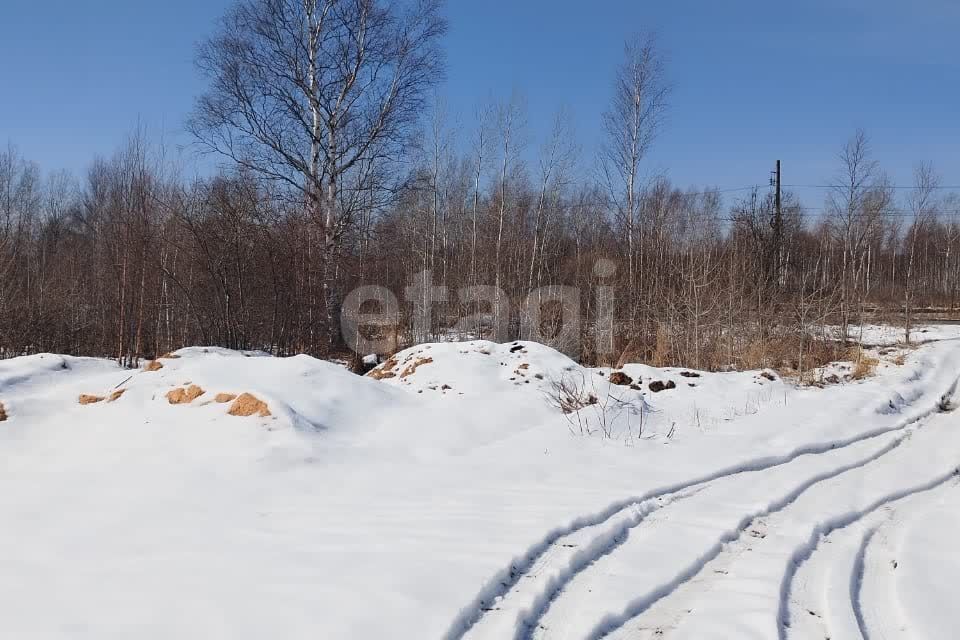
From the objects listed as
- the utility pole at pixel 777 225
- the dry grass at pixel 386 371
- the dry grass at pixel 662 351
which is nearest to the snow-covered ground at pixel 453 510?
the dry grass at pixel 386 371

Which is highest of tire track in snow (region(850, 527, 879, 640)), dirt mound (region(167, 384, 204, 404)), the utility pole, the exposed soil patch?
the utility pole

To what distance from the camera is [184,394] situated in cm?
654

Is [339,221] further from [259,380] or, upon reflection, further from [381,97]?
[259,380]

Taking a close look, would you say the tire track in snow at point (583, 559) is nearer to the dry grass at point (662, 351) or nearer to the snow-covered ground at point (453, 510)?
the snow-covered ground at point (453, 510)

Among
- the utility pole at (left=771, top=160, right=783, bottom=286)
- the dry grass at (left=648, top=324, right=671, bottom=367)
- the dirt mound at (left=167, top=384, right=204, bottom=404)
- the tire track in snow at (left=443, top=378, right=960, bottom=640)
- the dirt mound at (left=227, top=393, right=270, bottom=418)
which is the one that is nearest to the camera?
the tire track in snow at (left=443, top=378, right=960, bottom=640)

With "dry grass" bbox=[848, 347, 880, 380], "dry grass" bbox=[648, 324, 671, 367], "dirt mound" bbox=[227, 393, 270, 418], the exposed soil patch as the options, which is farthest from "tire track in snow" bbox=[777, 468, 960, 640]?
"dry grass" bbox=[648, 324, 671, 367]

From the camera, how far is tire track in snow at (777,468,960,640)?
3.00 metres

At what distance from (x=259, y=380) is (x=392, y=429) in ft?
5.19

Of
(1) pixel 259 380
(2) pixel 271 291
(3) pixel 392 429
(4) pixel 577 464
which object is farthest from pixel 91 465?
(2) pixel 271 291

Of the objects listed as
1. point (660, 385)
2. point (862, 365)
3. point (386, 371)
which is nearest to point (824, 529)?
point (660, 385)

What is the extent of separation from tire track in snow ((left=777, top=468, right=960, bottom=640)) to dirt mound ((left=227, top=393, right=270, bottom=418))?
4527 millimetres

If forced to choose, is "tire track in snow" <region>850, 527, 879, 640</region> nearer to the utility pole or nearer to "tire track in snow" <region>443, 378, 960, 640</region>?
"tire track in snow" <region>443, 378, 960, 640</region>

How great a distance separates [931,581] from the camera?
11.2 ft

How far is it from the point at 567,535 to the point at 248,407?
11.8ft
